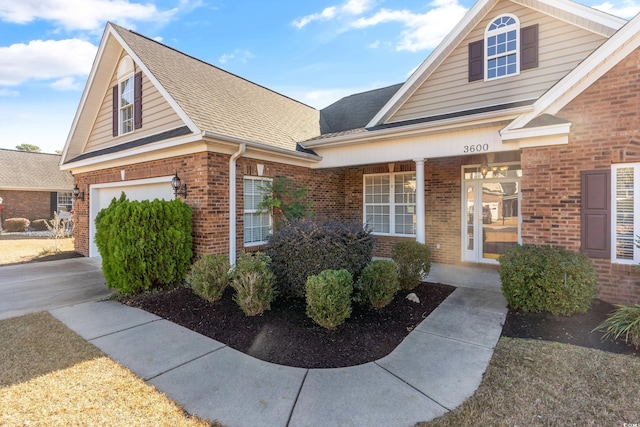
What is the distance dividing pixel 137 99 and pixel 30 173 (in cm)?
2014

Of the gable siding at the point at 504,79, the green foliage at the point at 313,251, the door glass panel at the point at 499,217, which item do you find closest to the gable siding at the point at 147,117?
the green foliage at the point at 313,251

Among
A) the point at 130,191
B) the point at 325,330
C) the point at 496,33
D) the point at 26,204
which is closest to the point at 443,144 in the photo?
the point at 496,33

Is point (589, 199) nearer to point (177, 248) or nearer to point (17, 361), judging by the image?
point (177, 248)

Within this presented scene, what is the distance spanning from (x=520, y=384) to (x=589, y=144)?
15.1ft

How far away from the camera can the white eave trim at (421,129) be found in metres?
6.05

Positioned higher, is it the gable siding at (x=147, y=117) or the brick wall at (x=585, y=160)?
the gable siding at (x=147, y=117)

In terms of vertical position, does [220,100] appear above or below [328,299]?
above

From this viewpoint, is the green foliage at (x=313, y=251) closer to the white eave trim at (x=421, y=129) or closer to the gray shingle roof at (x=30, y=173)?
the white eave trim at (x=421, y=129)

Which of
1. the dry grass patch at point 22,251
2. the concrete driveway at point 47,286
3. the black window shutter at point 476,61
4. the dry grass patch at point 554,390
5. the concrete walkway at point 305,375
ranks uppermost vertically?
the black window shutter at point 476,61

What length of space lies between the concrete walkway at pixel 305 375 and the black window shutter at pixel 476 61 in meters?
6.09

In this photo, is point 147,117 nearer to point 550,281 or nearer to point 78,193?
point 78,193

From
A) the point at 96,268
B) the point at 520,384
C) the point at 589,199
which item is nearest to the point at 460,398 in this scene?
the point at 520,384

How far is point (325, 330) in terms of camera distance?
4277 millimetres

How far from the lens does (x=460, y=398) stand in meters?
2.84
